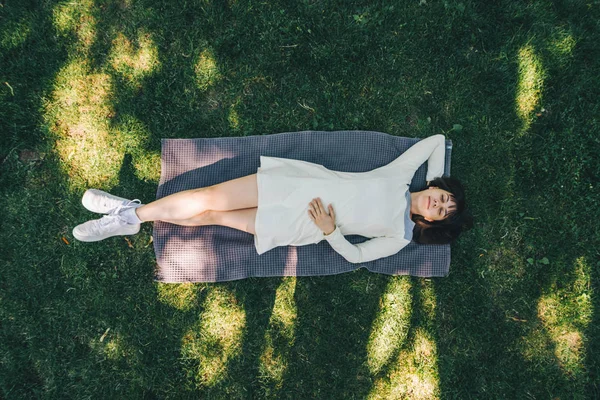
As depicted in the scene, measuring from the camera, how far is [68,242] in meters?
4.15

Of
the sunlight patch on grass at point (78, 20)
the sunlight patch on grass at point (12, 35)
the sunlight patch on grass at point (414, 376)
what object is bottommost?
the sunlight patch on grass at point (414, 376)

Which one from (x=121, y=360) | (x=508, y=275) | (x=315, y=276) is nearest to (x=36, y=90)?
(x=121, y=360)

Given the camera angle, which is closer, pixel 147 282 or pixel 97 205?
pixel 97 205

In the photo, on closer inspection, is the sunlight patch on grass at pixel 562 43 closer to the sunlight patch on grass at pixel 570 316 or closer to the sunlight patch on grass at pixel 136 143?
the sunlight patch on grass at pixel 570 316

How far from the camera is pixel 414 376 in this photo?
4.25m

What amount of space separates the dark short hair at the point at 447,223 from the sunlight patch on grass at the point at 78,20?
4.19 meters

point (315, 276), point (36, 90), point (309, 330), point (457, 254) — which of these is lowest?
point (309, 330)

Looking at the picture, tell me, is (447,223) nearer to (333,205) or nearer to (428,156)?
(428,156)

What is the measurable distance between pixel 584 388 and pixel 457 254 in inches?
78.9

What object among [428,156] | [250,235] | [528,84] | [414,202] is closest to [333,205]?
[414,202]

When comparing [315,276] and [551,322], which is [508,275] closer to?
[551,322]

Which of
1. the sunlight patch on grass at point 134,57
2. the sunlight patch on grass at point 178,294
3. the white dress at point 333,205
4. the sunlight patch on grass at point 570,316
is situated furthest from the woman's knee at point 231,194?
the sunlight patch on grass at point 570,316

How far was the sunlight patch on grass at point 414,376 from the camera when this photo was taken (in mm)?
4211

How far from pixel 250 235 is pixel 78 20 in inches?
124
